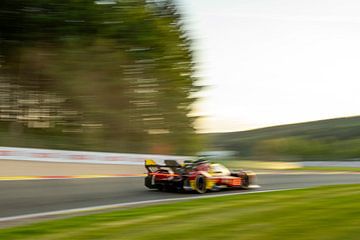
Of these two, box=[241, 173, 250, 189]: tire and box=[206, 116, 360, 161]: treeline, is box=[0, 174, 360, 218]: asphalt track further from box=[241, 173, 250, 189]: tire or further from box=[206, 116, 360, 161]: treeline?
box=[206, 116, 360, 161]: treeline

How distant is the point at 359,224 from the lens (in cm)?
668

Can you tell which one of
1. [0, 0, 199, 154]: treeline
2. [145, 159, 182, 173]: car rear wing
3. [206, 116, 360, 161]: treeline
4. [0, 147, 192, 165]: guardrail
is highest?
[0, 0, 199, 154]: treeline

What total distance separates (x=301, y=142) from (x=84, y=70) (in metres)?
55.6

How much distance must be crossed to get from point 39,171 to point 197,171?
6495 mm

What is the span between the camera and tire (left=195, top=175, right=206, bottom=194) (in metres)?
13.4

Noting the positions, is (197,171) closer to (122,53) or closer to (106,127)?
(106,127)

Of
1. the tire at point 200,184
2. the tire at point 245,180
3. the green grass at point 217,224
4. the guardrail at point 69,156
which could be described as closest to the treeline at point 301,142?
the guardrail at point 69,156

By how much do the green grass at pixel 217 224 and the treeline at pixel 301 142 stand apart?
2568cm

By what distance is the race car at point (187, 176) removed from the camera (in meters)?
13.3

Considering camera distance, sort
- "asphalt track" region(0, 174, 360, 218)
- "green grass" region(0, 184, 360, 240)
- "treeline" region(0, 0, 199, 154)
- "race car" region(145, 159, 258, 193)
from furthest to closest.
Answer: "treeline" region(0, 0, 199, 154)
"race car" region(145, 159, 258, 193)
"asphalt track" region(0, 174, 360, 218)
"green grass" region(0, 184, 360, 240)

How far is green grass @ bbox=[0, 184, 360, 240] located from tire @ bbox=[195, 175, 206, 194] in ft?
14.0

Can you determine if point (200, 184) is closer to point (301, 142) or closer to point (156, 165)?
point (156, 165)

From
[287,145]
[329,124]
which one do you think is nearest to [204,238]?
[287,145]

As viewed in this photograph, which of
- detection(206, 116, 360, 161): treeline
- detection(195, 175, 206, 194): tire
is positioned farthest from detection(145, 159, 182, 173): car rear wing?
detection(206, 116, 360, 161): treeline
